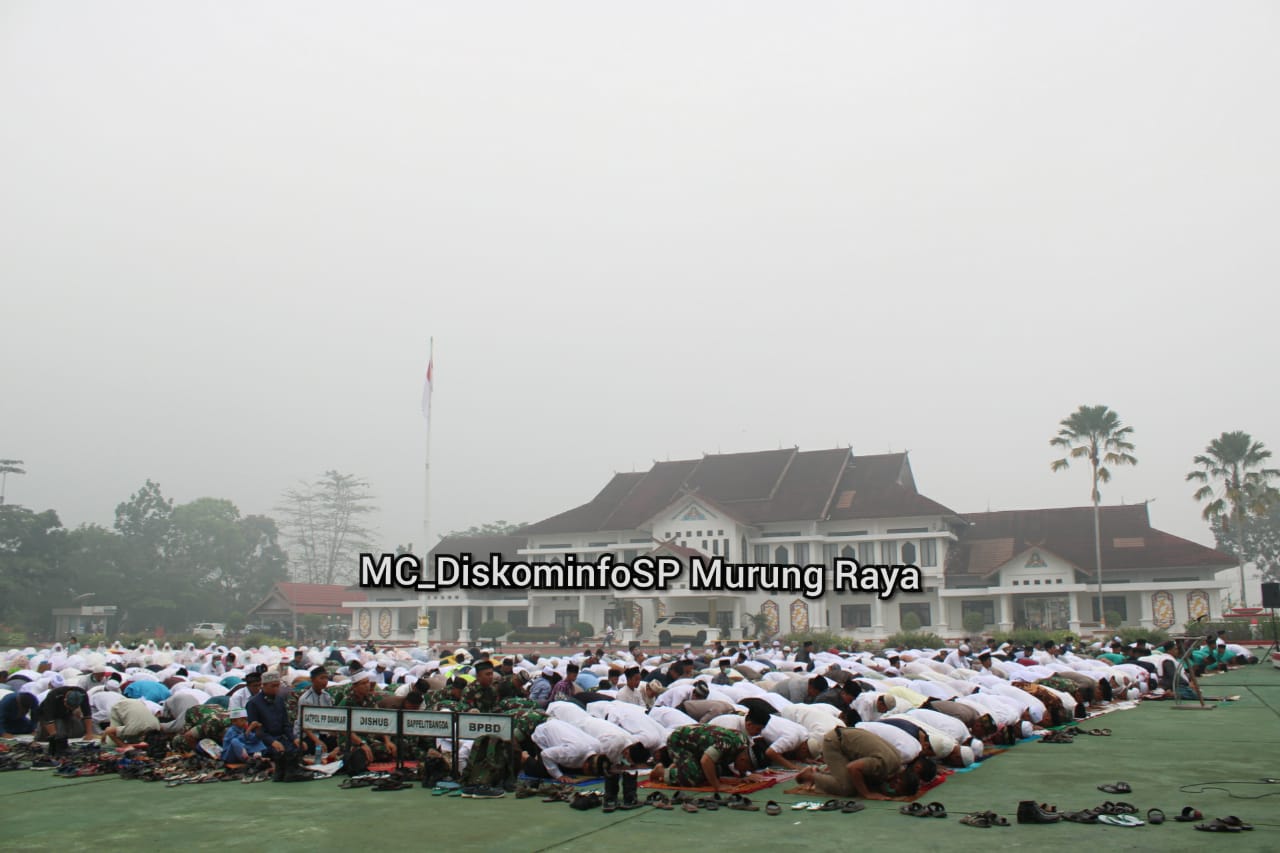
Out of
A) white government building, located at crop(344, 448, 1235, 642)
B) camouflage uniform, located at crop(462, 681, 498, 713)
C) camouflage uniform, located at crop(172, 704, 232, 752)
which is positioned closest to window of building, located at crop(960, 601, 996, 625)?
white government building, located at crop(344, 448, 1235, 642)

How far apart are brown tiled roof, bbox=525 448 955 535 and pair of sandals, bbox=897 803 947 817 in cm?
4132

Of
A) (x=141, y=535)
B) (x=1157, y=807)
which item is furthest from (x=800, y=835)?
(x=141, y=535)

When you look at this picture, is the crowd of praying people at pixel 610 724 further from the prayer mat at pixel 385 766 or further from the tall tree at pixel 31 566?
the tall tree at pixel 31 566

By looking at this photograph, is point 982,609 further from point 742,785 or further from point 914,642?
point 742,785

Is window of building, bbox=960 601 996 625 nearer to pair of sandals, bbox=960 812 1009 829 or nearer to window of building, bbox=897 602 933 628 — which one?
window of building, bbox=897 602 933 628

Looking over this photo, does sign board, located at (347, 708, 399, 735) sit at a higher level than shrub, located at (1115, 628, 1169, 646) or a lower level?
higher

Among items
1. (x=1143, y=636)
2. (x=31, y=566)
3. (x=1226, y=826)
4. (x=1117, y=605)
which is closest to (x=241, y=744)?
(x=1226, y=826)

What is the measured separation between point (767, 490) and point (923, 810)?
1839 inches

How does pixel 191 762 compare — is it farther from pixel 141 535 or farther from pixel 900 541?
pixel 141 535

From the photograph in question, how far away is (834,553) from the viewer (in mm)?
51500

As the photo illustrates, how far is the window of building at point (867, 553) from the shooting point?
50000 millimetres

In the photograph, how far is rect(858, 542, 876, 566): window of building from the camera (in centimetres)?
5000

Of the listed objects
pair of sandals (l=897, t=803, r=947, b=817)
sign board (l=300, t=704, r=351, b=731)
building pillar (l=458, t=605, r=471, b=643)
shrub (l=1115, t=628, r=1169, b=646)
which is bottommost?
building pillar (l=458, t=605, r=471, b=643)

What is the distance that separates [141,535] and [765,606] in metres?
48.1
